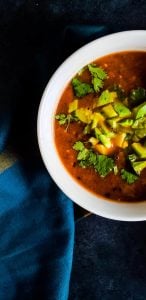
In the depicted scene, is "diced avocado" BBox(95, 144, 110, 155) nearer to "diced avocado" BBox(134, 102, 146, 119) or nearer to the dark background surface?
"diced avocado" BBox(134, 102, 146, 119)

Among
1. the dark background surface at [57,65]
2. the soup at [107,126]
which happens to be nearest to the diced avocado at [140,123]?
the soup at [107,126]

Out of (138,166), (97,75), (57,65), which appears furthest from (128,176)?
(57,65)

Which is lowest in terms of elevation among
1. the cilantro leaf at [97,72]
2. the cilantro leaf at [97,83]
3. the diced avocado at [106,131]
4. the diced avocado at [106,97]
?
the diced avocado at [106,131]

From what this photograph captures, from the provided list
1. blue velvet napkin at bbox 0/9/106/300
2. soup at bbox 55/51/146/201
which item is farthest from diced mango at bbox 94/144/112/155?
blue velvet napkin at bbox 0/9/106/300

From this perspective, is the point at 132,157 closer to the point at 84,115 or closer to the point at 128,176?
the point at 128,176

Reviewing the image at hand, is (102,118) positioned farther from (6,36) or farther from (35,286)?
(35,286)

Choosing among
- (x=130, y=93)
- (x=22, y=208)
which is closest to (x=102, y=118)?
(x=130, y=93)

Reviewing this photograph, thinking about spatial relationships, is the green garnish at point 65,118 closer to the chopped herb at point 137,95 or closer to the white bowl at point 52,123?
the white bowl at point 52,123
